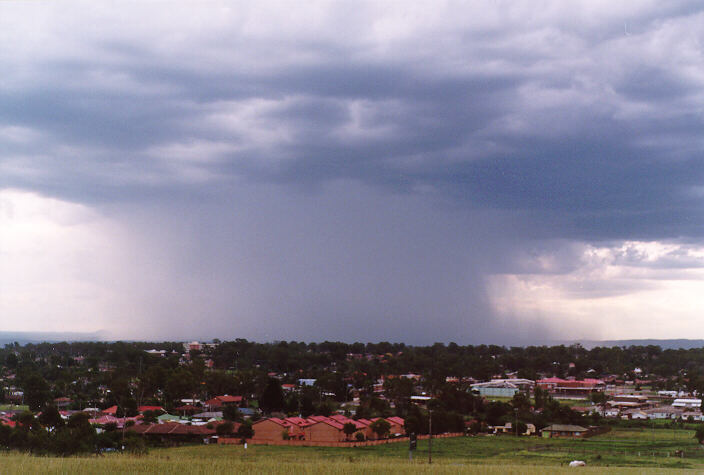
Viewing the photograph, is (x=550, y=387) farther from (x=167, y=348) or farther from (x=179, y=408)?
(x=167, y=348)

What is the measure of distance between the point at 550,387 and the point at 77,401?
56.9 m

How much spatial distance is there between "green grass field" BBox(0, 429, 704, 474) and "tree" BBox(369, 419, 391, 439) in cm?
243

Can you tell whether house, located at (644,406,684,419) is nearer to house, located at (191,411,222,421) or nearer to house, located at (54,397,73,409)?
house, located at (191,411,222,421)

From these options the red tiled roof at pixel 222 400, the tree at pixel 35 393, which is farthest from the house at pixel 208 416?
the tree at pixel 35 393

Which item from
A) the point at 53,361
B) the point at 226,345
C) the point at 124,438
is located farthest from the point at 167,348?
the point at 124,438

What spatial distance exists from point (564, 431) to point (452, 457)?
1976 cm

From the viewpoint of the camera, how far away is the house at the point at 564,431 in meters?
53.3

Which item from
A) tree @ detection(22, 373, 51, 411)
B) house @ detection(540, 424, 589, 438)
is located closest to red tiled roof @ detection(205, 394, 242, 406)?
tree @ detection(22, 373, 51, 411)

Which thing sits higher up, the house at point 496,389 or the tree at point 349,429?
the tree at point 349,429

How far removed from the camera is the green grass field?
63.9 feet

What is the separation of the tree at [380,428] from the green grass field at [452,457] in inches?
95.6

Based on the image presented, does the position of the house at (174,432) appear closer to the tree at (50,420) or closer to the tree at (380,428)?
the tree at (50,420)

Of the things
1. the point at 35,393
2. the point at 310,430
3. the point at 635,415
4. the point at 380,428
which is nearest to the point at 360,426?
the point at 380,428

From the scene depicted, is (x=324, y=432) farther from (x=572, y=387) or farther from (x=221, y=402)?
(x=572, y=387)
